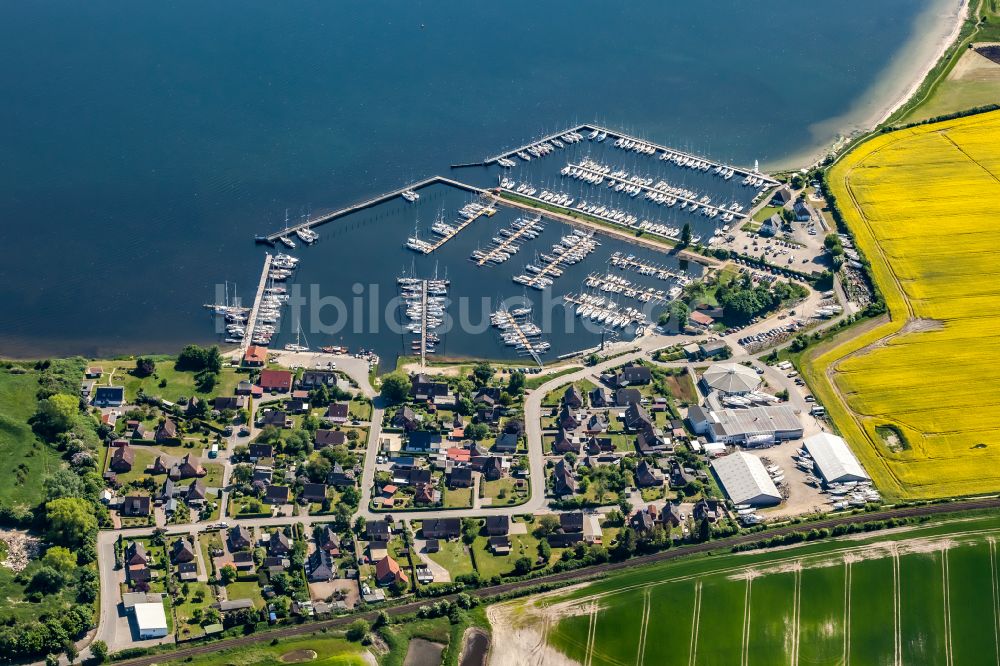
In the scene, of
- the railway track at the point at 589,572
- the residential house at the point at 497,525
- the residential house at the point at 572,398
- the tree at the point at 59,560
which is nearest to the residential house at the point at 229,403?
the tree at the point at 59,560

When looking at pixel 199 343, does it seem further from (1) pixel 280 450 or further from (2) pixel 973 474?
(2) pixel 973 474

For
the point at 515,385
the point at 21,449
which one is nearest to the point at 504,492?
the point at 515,385

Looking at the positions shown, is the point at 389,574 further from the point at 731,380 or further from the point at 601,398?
the point at 731,380

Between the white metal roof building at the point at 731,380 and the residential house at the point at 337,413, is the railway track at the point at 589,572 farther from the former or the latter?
the residential house at the point at 337,413

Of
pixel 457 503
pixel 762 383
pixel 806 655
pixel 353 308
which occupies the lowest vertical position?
pixel 806 655

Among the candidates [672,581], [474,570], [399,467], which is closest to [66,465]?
[399,467]

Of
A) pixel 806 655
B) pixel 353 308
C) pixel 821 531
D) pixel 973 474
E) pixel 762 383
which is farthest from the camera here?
pixel 353 308
